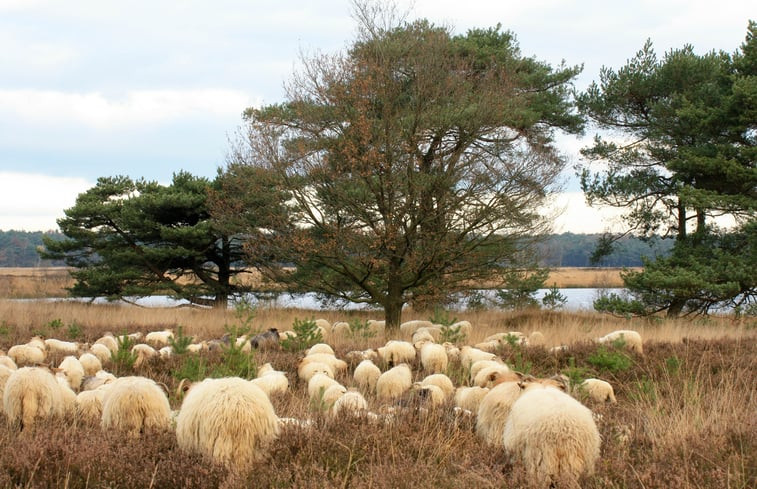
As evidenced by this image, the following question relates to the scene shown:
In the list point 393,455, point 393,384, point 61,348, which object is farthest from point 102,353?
point 393,455

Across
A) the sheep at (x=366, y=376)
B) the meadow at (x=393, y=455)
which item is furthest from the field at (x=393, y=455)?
the sheep at (x=366, y=376)

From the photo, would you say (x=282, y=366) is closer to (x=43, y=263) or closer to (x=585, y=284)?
(x=43, y=263)

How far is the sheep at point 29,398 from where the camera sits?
483 cm

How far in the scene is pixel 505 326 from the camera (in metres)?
16.2

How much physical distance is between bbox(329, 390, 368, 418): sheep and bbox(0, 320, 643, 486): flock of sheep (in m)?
0.01

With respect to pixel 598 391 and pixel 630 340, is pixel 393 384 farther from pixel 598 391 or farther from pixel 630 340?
pixel 630 340

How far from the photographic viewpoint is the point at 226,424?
150 inches

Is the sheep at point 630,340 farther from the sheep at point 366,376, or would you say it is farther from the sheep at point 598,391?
the sheep at point 366,376

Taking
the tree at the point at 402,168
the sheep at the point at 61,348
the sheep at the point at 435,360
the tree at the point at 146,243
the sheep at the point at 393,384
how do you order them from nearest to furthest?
1. the sheep at the point at 393,384
2. the sheep at the point at 435,360
3. the sheep at the point at 61,348
4. the tree at the point at 402,168
5. the tree at the point at 146,243

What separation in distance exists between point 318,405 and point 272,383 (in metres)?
1.10

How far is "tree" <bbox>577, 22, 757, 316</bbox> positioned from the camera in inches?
644

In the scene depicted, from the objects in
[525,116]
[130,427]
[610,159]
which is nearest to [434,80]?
[525,116]

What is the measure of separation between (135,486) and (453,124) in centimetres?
1177

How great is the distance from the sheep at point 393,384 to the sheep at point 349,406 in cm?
124
